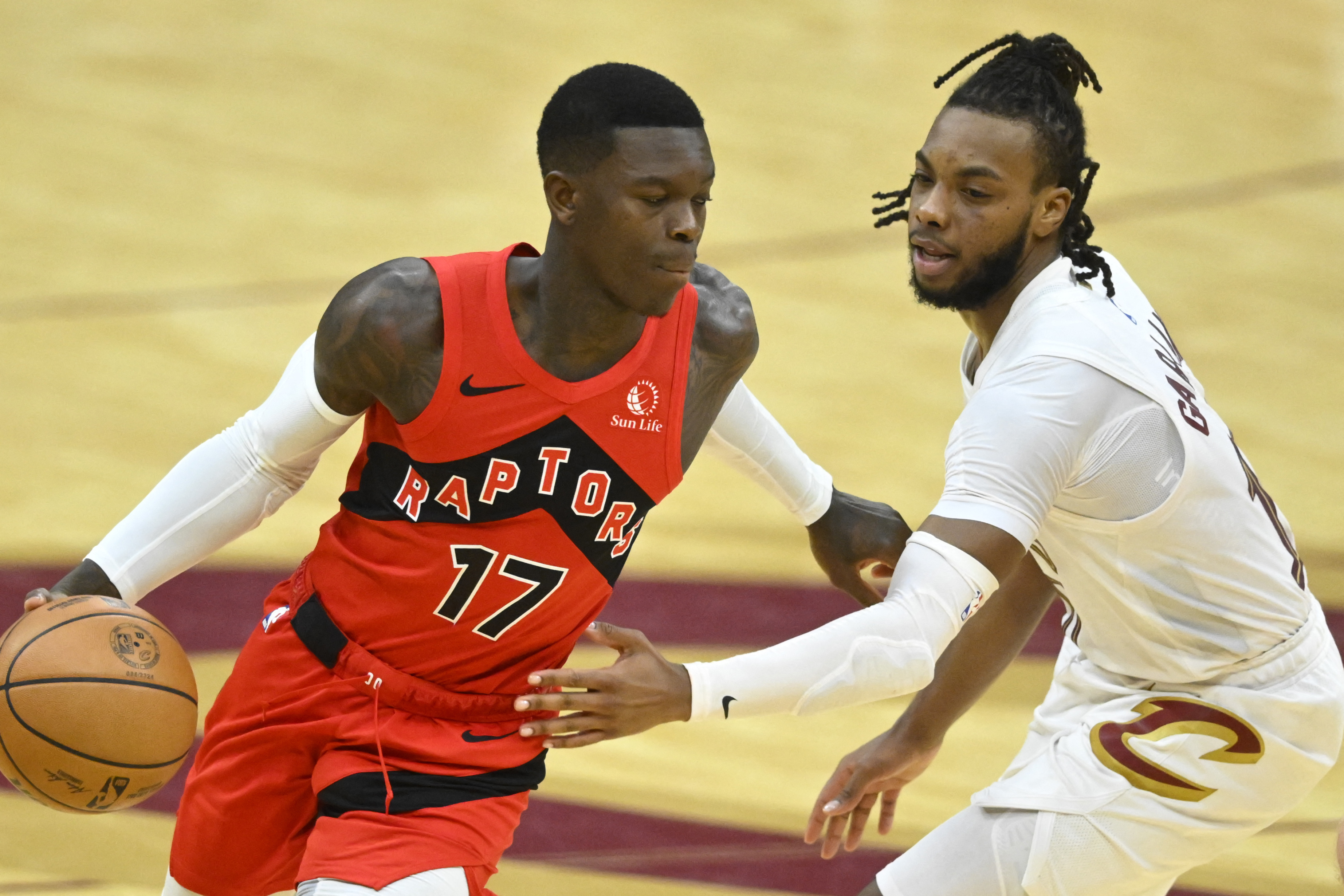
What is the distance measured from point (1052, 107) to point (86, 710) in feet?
7.47

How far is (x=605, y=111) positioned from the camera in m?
2.89

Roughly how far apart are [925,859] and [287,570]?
2.94m

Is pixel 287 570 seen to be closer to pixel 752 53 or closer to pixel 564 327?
pixel 564 327

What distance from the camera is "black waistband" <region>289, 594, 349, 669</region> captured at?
3164mm

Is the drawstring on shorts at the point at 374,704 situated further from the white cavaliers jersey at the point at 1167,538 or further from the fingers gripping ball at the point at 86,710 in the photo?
the white cavaliers jersey at the point at 1167,538

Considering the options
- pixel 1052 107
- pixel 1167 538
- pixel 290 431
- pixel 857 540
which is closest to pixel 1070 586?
pixel 1167 538

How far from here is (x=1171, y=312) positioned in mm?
7000

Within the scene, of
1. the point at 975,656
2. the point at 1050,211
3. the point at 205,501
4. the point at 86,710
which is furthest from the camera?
the point at 975,656

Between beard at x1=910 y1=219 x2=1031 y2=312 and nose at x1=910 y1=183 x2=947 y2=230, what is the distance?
0.10m

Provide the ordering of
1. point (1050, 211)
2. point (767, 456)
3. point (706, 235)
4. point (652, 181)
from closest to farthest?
point (652, 181) < point (1050, 211) < point (767, 456) < point (706, 235)

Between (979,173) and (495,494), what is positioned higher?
(979,173)

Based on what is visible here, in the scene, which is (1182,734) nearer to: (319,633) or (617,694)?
(617,694)

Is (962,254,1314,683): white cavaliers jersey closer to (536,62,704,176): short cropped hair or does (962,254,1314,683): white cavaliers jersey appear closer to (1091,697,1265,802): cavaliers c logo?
(1091,697,1265,802): cavaliers c logo

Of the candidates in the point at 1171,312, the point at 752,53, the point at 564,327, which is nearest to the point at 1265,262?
the point at 1171,312
